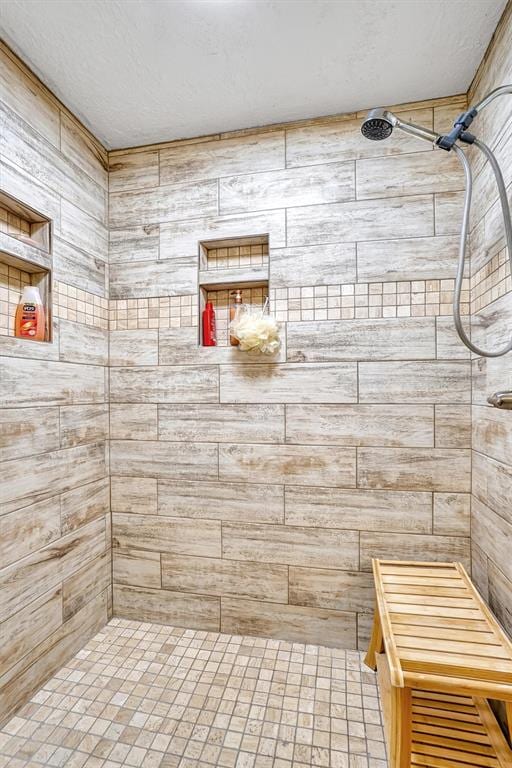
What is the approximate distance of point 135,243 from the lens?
1.98 meters

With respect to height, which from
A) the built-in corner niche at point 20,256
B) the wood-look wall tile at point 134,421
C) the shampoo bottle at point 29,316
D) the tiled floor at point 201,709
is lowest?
the tiled floor at point 201,709

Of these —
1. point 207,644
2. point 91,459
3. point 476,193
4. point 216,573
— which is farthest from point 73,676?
point 476,193

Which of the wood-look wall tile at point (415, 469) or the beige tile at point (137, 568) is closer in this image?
the wood-look wall tile at point (415, 469)

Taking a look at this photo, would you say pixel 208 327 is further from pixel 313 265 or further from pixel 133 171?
pixel 133 171

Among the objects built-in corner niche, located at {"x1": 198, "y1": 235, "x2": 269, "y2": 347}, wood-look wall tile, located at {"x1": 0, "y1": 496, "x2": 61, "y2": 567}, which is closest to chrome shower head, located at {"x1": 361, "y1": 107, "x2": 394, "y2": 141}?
built-in corner niche, located at {"x1": 198, "y1": 235, "x2": 269, "y2": 347}

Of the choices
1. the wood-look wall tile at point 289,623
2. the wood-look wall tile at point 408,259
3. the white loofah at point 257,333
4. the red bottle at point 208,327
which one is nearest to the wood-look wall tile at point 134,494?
the wood-look wall tile at point 289,623

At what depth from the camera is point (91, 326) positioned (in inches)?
74.1

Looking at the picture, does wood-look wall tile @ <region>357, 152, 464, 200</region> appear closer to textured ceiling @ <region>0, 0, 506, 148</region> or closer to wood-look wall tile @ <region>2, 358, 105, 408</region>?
textured ceiling @ <region>0, 0, 506, 148</region>

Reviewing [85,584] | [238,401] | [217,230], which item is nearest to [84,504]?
[85,584]

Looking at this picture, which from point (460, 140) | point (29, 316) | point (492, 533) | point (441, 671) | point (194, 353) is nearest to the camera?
point (441, 671)

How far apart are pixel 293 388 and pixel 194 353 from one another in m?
0.49

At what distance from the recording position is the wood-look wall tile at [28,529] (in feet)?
4.61

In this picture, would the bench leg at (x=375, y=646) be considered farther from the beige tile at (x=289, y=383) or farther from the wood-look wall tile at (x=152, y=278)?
the wood-look wall tile at (x=152, y=278)

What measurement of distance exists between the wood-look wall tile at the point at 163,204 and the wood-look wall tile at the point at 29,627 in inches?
66.0
